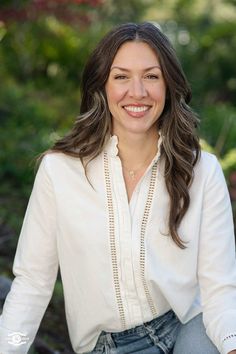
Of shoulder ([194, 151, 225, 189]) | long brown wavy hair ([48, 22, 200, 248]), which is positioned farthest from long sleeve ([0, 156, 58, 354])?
shoulder ([194, 151, 225, 189])

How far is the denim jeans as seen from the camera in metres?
2.72

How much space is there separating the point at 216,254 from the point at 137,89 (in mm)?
626

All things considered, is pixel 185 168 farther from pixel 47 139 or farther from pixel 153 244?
pixel 47 139

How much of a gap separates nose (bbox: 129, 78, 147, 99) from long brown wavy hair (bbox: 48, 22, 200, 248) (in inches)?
3.6

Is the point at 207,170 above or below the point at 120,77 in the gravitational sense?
below

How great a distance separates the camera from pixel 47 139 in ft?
22.0

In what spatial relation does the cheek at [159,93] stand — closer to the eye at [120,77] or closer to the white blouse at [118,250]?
the eye at [120,77]

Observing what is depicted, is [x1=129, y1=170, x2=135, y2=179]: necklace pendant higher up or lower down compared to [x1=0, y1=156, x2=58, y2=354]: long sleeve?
higher up

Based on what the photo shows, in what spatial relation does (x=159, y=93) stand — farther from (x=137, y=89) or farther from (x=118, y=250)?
(x=118, y=250)

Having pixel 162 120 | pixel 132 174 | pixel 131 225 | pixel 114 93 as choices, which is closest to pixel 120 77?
pixel 114 93

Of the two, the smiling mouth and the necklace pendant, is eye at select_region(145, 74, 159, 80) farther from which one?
the necklace pendant

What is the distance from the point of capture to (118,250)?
272 cm

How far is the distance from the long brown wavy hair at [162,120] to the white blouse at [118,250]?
0.04 metres

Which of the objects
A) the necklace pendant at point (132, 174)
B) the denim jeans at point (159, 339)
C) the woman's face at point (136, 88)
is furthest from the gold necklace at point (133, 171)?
the denim jeans at point (159, 339)
